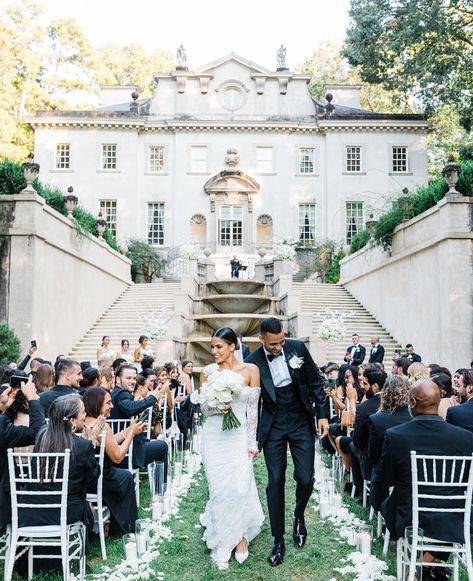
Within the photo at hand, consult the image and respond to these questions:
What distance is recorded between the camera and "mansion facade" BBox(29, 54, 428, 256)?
35031 mm

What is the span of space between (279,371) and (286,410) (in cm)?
37

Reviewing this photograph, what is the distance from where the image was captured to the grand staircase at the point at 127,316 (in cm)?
1909

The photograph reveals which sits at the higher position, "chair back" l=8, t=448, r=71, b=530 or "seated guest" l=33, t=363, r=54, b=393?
"seated guest" l=33, t=363, r=54, b=393

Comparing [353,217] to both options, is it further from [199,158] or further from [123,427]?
[123,427]

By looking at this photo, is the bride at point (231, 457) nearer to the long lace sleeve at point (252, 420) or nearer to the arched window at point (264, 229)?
the long lace sleeve at point (252, 420)

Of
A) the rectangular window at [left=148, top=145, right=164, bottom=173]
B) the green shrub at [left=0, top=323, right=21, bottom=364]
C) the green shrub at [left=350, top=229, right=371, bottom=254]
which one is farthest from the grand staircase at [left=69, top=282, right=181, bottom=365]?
the rectangular window at [left=148, top=145, right=164, bottom=173]

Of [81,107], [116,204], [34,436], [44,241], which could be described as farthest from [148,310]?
[81,107]

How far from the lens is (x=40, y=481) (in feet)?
15.0

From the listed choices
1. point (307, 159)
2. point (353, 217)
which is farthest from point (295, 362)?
point (307, 159)

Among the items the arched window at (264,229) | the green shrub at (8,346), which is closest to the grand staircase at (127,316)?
the green shrub at (8,346)

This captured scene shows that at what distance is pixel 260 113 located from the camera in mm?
35781

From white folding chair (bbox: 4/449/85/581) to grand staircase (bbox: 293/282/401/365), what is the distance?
13.2 meters

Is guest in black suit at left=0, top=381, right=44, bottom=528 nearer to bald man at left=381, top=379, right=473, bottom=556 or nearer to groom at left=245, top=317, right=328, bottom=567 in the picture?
groom at left=245, top=317, right=328, bottom=567

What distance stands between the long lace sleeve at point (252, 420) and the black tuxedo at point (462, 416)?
2.03 metres
